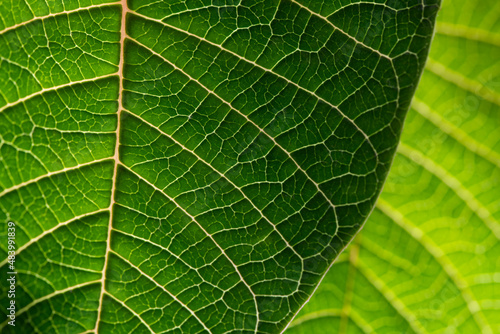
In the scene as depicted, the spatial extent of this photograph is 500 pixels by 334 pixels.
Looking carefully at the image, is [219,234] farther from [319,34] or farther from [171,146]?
[319,34]

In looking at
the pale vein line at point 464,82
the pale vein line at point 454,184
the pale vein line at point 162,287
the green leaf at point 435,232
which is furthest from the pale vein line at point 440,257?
the pale vein line at point 162,287

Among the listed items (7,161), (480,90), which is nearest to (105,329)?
(7,161)

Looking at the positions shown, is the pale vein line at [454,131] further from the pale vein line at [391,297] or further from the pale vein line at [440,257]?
the pale vein line at [391,297]

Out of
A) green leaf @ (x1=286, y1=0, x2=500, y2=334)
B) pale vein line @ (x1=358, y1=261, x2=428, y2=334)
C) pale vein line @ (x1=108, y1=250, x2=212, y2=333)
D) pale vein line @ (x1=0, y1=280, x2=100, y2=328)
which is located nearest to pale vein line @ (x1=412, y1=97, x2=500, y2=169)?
green leaf @ (x1=286, y1=0, x2=500, y2=334)

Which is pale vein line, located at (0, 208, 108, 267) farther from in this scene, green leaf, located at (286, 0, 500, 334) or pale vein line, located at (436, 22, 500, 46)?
pale vein line, located at (436, 22, 500, 46)

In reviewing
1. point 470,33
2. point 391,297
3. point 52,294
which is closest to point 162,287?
point 52,294

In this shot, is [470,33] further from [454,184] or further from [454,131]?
[454,184]

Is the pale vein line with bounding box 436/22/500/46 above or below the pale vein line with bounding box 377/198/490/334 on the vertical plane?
above
